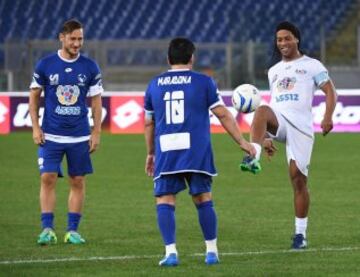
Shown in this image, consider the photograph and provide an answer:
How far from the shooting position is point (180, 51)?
344 inches

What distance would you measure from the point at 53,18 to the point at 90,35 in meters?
1.34

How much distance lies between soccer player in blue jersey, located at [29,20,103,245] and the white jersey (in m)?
1.85

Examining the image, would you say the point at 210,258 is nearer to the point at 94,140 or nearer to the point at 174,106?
the point at 174,106

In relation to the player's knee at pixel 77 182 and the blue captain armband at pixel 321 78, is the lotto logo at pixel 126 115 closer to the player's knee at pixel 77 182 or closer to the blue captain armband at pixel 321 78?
the player's knee at pixel 77 182

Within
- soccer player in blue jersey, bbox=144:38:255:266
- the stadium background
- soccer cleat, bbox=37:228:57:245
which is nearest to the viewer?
soccer player in blue jersey, bbox=144:38:255:266

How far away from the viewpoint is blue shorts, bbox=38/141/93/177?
1089 centimetres

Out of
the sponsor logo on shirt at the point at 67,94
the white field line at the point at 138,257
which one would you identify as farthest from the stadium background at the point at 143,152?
the sponsor logo on shirt at the point at 67,94

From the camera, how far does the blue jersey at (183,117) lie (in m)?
8.84

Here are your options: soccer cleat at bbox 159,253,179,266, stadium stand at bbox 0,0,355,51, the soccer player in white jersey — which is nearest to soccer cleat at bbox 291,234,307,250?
the soccer player in white jersey

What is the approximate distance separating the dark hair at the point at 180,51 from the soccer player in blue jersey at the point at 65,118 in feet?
6.98

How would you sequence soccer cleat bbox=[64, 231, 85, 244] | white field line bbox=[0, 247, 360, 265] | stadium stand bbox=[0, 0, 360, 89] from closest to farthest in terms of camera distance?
white field line bbox=[0, 247, 360, 265] → soccer cleat bbox=[64, 231, 85, 244] → stadium stand bbox=[0, 0, 360, 89]

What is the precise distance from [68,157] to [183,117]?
2.43 meters

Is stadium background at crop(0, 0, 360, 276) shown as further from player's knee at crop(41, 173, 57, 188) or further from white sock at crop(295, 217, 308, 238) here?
player's knee at crop(41, 173, 57, 188)

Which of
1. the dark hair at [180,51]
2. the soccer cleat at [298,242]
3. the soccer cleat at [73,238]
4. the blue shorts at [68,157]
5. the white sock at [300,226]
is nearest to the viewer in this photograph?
the dark hair at [180,51]
